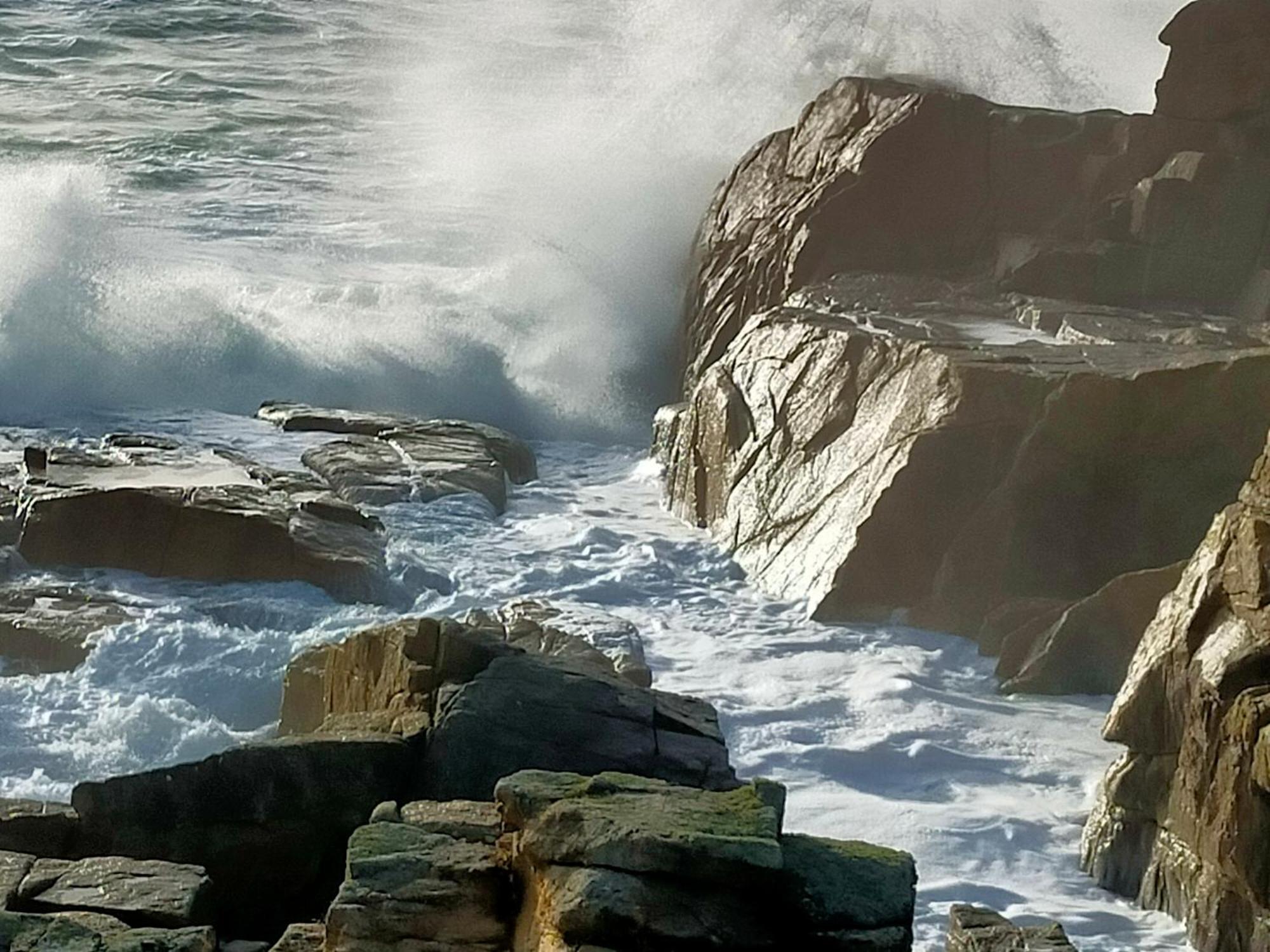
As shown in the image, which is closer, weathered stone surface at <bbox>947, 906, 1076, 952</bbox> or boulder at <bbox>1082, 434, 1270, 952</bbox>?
weathered stone surface at <bbox>947, 906, 1076, 952</bbox>

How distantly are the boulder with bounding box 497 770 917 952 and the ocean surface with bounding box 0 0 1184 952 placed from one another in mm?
2032

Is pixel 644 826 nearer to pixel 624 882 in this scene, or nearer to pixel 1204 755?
pixel 624 882

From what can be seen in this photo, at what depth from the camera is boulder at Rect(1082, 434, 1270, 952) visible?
5.83m

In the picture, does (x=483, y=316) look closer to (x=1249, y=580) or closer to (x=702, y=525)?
(x=702, y=525)

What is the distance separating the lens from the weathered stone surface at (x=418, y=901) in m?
4.25

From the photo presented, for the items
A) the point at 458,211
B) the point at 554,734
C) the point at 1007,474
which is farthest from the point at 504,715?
the point at 458,211

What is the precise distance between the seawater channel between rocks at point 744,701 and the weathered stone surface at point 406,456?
429mm

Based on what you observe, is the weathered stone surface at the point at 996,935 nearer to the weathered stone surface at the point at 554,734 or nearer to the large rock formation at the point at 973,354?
the weathered stone surface at the point at 554,734

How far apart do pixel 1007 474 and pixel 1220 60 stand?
12.4 ft

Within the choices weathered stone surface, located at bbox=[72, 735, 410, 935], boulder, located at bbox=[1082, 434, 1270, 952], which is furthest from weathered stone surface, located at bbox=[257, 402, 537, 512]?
boulder, located at bbox=[1082, 434, 1270, 952]

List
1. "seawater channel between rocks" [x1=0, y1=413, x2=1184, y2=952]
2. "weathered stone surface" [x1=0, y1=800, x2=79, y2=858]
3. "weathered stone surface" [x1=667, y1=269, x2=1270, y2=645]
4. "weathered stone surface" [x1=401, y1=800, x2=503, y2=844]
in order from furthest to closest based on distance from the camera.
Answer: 1. "weathered stone surface" [x1=667, y1=269, x2=1270, y2=645]
2. "seawater channel between rocks" [x1=0, y1=413, x2=1184, y2=952]
3. "weathered stone surface" [x1=0, y1=800, x2=79, y2=858]
4. "weathered stone surface" [x1=401, y1=800, x2=503, y2=844]

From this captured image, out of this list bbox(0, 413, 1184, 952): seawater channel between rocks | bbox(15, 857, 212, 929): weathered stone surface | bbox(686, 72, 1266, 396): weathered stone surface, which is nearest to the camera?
bbox(15, 857, 212, 929): weathered stone surface

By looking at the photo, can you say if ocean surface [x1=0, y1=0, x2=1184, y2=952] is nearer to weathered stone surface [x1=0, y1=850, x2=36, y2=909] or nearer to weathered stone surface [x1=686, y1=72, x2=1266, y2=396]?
weathered stone surface [x1=686, y1=72, x2=1266, y2=396]

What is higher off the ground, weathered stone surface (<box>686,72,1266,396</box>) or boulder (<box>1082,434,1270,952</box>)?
weathered stone surface (<box>686,72,1266,396</box>)
